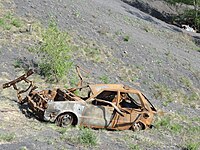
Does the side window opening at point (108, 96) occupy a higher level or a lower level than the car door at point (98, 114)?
higher

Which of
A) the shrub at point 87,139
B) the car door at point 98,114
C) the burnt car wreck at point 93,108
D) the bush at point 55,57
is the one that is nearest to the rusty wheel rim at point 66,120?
the burnt car wreck at point 93,108

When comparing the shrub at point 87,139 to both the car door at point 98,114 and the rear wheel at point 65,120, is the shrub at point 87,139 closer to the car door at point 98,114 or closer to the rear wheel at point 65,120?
the rear wheel at point 65,120

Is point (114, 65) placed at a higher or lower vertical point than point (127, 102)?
lower

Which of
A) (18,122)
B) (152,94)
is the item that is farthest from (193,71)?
(18,122)

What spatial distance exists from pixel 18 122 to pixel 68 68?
491cm

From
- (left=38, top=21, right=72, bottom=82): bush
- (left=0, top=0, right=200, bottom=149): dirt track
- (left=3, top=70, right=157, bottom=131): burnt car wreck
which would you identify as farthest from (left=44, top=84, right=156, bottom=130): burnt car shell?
(left=38, top=21, right=72, bottom=82): bush

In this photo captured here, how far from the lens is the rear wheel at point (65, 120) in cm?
1124

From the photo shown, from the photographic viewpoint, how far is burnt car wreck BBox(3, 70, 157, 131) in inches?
442

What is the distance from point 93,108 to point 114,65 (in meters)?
6.94

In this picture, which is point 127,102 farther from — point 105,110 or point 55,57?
point 55,57

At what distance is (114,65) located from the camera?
60.4 ft

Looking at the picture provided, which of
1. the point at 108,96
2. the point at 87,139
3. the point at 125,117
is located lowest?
the point at 125,117

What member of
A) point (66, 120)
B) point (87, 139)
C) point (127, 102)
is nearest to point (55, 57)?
point (127, 102)

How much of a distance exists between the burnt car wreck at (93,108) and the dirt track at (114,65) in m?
0.28
